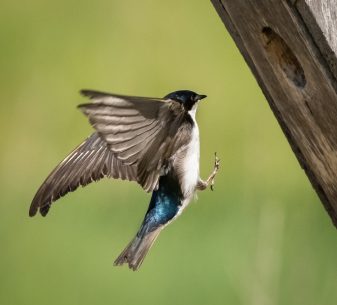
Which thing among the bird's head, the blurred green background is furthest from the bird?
the blurred green background

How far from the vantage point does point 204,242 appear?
4.79m

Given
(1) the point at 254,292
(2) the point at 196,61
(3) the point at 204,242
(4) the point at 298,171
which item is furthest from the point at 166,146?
(2) the point at 196,61

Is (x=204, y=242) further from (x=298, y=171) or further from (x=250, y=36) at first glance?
(x=250, y=36)

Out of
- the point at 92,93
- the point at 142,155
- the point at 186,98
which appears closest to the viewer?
the point at 92,93

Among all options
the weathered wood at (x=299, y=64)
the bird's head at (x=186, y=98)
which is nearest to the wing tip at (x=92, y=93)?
the weathered wood at (x=299, y=64)

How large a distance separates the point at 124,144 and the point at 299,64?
1.27ft

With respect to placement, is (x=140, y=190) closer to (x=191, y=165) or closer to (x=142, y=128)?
(x=191, y=165)

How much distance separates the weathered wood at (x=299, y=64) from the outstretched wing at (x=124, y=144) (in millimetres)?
208

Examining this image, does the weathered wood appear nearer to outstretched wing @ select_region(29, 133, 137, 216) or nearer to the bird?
the bird

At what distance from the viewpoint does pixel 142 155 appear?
3.28 m

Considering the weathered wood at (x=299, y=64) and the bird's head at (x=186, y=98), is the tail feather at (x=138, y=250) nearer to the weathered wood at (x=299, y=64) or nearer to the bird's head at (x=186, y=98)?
the bird's head at (x=186, y=98)

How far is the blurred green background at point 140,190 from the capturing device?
181 inches

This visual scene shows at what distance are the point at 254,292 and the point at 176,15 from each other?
2.30 meters

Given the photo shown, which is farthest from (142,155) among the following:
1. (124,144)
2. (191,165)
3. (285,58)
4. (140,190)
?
(140,190)
